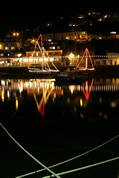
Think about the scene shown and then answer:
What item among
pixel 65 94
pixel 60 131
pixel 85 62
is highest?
pixel 85 62

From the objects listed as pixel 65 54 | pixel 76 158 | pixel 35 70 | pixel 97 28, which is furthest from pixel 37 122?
pixel 97 28

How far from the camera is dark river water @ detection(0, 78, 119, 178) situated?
6611 millimetres

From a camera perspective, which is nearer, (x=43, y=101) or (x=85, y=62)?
(x=43, y=101)

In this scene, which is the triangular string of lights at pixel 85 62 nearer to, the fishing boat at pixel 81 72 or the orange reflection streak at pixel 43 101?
the fishing boat at pixel 81 72

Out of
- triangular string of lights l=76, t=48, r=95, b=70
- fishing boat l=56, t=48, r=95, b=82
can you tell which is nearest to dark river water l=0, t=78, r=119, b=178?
fishing boat l=56, t=48, r=95, b=82

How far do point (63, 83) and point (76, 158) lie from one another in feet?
50.7

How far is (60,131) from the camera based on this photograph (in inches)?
383

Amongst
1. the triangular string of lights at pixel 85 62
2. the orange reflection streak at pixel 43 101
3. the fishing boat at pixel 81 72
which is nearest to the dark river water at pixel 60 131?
the orange reflection streak at pixel 43 101

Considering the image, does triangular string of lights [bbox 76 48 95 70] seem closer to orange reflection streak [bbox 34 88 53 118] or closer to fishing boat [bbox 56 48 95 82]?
fishing boat [bbox 56 48 95 82]

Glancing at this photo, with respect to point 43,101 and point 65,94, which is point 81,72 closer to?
point 65,94

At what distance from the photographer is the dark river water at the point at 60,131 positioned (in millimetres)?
6611

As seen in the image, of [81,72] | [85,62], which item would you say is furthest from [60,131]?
[85,62]

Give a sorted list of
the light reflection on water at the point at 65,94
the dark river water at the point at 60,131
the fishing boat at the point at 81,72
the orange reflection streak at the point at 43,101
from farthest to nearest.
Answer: the fishing boat at the point at 81,72
the light reflection on water at the point at 65,94
the orange reflection streak at the point at 43,101
the dark river water at the point at 60,131

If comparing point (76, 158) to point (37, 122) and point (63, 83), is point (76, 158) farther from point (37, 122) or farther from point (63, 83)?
point (63, 83)
